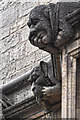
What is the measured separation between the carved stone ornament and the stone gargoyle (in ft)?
0.89

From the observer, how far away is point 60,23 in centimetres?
462

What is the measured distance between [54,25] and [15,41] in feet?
5.71

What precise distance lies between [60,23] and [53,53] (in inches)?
8.6

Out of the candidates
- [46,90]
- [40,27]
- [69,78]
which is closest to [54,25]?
[40,27]

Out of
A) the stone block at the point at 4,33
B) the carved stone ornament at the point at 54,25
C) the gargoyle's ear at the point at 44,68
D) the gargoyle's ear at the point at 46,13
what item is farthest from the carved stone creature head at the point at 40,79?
the stone block at the point at 4,33

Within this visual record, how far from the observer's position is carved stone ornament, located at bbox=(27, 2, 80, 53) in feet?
15.1

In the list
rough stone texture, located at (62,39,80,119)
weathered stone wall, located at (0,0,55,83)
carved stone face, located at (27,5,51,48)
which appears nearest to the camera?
rough stone texture, located at (62,39,80,119)

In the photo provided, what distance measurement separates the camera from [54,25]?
183 inches

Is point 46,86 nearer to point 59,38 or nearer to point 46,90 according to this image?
point 46,90

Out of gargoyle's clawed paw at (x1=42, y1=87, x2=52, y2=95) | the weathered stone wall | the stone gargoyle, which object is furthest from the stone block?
gargoyle's clawed paw at (x1=42, y1=87, x2=52, y2=95)

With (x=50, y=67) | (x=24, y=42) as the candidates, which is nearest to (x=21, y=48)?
(x=24, y=42)

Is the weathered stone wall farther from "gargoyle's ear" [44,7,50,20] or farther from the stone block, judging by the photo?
"gargoyle's ear" [44,7,50,20]

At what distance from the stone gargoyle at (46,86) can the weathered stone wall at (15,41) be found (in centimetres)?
87

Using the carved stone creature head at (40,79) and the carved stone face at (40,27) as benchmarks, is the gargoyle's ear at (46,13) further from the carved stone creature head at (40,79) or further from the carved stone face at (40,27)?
the carved stone creature head at (40,79)
